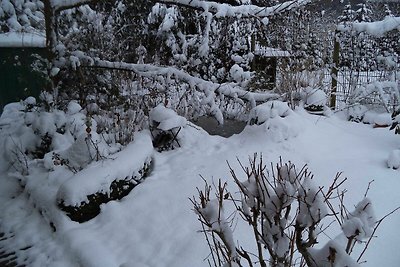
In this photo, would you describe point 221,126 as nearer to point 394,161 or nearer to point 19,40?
point 394,161

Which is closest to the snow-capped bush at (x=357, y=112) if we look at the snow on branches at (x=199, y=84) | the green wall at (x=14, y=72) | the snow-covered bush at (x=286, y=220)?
the snow on branches at (x=199, y=84)

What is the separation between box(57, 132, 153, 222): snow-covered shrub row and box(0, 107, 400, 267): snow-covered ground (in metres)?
0.10

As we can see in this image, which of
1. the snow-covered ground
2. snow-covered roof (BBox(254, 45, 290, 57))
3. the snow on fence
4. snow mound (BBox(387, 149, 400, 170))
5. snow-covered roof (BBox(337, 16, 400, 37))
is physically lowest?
the snow-covered ground

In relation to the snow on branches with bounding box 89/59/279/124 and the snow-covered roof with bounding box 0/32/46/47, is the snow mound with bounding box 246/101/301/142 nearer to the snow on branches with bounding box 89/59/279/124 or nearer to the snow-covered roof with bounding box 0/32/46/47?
the snow on branches with bounding box 89/59/279/124

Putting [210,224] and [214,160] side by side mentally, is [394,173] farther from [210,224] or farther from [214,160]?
[210,224]

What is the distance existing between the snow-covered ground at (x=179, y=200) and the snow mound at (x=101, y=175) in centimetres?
20

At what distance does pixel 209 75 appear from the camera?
9258 mm

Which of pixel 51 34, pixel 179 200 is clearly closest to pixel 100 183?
pixel 179 200

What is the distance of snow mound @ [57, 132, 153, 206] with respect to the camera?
148 inches

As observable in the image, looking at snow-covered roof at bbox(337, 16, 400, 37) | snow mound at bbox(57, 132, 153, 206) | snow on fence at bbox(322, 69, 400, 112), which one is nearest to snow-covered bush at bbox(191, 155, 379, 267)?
snow mound at bbox(57, 132, 153, 206)

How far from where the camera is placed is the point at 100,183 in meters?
3.90

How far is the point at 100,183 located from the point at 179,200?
2.84 ft

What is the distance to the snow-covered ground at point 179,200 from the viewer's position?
3.17m

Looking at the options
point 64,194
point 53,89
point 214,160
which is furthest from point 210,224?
point 53,89
